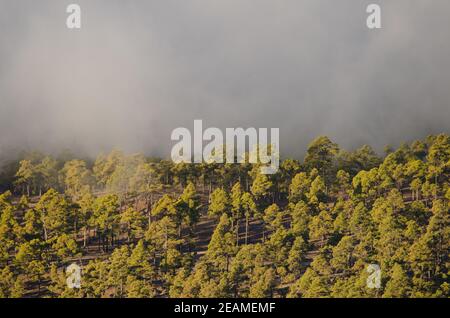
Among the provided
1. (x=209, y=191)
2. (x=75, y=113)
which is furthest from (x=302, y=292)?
(x=75, y=113)

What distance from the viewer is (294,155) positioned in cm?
10894

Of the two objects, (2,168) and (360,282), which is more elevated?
(2,168)

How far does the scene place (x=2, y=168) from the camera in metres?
107

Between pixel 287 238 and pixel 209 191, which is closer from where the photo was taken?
pixel 287 238

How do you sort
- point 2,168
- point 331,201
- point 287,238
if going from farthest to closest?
point 2,168, point 331,201, point 287,238

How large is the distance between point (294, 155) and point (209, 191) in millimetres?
13688

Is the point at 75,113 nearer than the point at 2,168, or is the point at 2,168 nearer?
the point at 2,168
